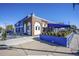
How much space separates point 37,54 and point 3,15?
0.67 meters

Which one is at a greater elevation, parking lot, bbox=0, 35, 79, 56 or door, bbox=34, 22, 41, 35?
door, bbox=34, 22, 41, 35

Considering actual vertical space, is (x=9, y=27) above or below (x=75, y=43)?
above

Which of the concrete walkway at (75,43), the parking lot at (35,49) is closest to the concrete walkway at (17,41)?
the parking lot at (35,49)

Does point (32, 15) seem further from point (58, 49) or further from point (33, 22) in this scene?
point (58, 49)

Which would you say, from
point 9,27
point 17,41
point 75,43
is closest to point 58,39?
point 75,43

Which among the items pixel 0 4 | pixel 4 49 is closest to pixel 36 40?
pixel 4 49

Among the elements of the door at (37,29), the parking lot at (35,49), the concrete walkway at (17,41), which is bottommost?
the parking lot at (35,49)

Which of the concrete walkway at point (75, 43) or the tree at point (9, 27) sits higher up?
the tree at point (9, 27)

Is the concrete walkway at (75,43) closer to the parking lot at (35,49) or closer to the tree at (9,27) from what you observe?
the parking lot at (35,49)

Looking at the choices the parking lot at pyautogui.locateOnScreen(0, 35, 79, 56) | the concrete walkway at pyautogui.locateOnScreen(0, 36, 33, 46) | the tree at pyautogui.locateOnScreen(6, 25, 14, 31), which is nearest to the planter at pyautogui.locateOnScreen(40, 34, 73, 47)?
the parking lot at pyautogui.locateOnScreen(0, 35, 79, 56)

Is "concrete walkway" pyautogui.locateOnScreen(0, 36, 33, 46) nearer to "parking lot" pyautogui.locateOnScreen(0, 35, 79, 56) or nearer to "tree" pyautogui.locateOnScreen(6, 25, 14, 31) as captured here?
"parking lot" pyautogui.locateOnScreen(0, 35, 79, 56)

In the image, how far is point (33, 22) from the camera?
3.26 metres

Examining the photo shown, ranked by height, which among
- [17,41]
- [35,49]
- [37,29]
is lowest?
[35,49]

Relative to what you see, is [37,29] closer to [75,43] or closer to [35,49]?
[35,49]
